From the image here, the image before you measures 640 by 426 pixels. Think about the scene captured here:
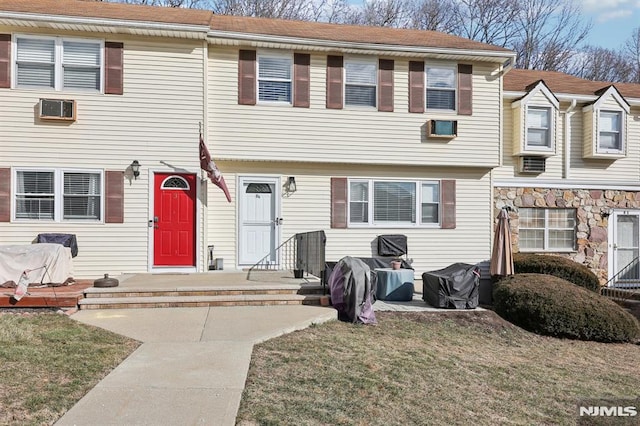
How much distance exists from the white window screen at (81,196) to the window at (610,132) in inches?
525

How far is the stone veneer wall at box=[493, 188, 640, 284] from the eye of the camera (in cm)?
1309

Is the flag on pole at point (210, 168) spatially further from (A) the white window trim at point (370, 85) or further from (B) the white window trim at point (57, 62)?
(A) the white window trim at point (370, 85)

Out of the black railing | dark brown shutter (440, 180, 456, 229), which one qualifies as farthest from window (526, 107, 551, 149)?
the black railing

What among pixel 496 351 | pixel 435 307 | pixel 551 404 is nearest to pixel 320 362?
pixel 551 404

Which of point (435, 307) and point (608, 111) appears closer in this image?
point (435, 307)

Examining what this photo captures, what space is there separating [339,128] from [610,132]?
823cm

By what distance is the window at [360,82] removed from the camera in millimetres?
11422

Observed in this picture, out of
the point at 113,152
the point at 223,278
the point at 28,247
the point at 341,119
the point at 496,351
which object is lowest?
the point at 496,351

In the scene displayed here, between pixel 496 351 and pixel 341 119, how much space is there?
6442mm

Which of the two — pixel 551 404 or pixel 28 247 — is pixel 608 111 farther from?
pixel 28 247

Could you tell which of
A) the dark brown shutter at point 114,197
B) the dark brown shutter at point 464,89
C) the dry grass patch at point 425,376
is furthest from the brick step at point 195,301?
the dark brown shutter at point 464,89

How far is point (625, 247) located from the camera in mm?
13797

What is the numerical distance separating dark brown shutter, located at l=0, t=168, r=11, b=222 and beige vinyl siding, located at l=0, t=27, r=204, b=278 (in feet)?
0.59

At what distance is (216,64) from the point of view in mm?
10867
